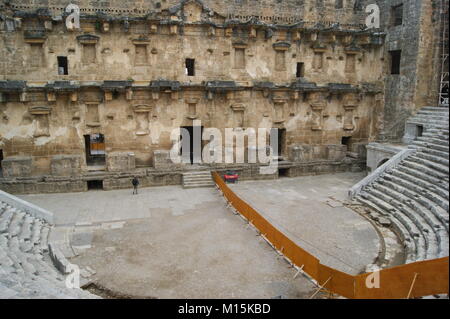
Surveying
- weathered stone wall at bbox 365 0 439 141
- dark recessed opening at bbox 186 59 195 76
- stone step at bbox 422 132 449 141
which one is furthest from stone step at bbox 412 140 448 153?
dark recessed opening at bbox 186 59 195 76

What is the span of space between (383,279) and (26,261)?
9.25 meters

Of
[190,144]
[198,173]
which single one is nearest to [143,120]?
[190,144]

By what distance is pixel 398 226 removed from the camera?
42.8ft

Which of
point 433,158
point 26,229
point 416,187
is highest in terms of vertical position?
point 433,158

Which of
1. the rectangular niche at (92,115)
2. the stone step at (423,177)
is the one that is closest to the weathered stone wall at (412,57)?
the stone step at (423,177)

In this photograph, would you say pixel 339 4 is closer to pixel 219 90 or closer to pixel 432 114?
pixel 432 114

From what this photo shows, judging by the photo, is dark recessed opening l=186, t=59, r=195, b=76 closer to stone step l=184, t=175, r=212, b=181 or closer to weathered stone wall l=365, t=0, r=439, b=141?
stone step l=184, t=175, r=212, b=181

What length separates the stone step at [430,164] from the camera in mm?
13848

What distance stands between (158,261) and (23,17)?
1336cm

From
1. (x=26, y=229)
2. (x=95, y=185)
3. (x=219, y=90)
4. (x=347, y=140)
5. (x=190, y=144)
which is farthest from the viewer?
(x=347, y=140)

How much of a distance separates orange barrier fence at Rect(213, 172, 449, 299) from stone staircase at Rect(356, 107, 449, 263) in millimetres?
2533

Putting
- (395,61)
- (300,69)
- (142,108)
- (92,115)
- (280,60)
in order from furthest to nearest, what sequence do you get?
(395,61), (300,69), (280,60), (142,108), (92,115)

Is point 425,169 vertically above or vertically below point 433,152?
below

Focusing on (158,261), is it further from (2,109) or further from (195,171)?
(2,109)
